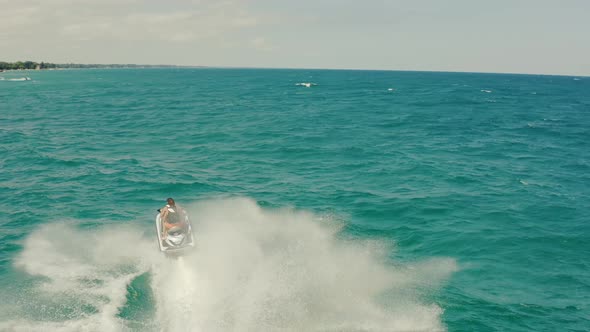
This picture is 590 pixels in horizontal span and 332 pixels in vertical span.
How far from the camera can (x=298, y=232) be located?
2798 cm

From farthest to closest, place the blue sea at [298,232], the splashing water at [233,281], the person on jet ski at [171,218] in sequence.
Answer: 1. the person on jet ski at [171,218]
2. the blue sea at [298,232]
3. the splashing water at [233,281]

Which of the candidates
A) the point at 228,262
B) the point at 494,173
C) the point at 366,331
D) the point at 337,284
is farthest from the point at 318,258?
the point at 494,173

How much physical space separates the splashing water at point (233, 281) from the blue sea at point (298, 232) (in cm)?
10

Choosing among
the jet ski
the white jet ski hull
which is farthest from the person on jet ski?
the white jet ski hull

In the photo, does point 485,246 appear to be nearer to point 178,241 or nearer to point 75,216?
point 178,241

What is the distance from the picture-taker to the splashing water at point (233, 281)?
60.7 ft

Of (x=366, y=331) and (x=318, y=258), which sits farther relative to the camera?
(x=318, y=258)

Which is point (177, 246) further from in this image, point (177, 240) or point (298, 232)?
point (298, 232)

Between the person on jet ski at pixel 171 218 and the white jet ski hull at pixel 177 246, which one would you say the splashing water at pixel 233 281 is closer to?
the white jet ski hull at pixel 177 246

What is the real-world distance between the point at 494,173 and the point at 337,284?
28105 millimetres

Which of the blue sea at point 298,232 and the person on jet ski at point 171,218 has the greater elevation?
the person on jet ski at point 171,218

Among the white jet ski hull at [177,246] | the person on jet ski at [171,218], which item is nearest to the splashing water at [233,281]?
the white jet ski hull at [177,246]

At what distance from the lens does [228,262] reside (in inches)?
910

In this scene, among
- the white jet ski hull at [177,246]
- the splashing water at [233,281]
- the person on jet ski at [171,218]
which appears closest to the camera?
the splashing water at [233,281]
